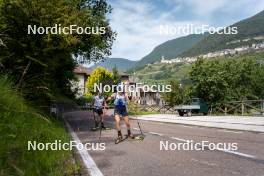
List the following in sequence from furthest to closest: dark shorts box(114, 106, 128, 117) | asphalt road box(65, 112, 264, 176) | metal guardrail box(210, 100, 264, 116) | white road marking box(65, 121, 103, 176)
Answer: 1. metal guardrail box(210, 100, 264, 116)
2. dark shorts box(114, 106, 128, 117)
3. white road marking box(65, 121, 103, 176)
4. asphalt road box(65, 112, 264, 176)

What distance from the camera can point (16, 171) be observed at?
18.0 ft

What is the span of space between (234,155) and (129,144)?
153 inches

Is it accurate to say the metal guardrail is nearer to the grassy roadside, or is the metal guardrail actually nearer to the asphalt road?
the asphalt road

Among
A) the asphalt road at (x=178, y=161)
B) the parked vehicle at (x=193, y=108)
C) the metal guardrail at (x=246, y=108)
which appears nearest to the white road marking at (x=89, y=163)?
the asphalt road at (x=178, y=161)

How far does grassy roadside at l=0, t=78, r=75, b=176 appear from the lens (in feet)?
18.9

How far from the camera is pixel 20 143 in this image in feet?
21.0

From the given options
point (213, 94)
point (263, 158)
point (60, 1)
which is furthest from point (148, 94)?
point (263, 158)

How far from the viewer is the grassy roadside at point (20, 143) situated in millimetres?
5766

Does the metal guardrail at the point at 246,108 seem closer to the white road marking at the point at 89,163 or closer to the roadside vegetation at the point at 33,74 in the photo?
the roadside vegetation at the point at 33,74
